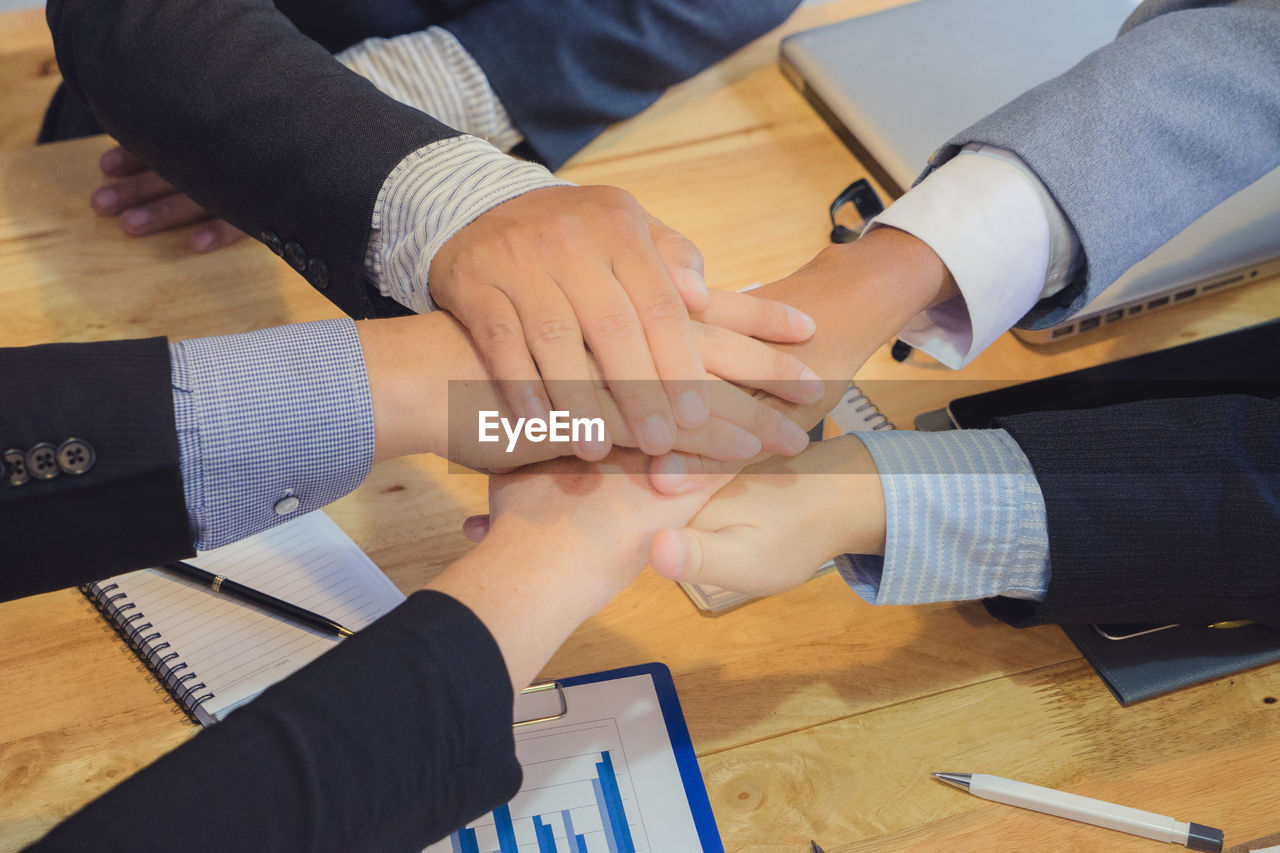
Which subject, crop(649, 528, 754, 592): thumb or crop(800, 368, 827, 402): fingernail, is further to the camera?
crop(800, 368, 827, 402): fingernail

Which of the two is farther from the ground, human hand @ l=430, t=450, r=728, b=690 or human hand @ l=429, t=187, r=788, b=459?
human hand @ l=429, t=187, r=788, b=459

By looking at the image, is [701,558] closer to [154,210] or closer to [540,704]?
[540,704]

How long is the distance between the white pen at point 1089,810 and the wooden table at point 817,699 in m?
0.01

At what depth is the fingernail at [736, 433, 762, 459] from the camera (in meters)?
0.75

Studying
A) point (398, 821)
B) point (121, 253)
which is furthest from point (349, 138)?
point (398, 821)

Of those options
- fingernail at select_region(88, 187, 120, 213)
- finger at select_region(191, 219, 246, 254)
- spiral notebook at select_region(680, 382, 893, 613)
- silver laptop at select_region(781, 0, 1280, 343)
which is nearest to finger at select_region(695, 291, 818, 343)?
spiral notebook at select_region(680, 382, 893, 613)

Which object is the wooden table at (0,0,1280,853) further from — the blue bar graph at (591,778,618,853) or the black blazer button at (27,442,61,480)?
the black blazer button at (27,442,61,480)

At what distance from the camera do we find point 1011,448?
787 mm

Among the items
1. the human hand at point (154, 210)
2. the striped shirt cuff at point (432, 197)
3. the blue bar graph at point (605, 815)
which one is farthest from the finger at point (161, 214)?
the blue bar graph at point (605, 815)

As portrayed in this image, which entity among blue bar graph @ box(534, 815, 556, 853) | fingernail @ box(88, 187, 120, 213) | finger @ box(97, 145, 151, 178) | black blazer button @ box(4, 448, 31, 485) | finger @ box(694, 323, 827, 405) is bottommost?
blue bar graph @ box(534, 815, 556, 853)

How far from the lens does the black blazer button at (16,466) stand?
622 millimetres

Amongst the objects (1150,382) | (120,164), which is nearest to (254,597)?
(120,164)

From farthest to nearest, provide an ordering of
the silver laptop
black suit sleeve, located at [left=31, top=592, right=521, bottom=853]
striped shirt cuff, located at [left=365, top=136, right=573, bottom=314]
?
1. the silver laptop
2. striped shirt cuff, located at [left=365, top=136, right=573, bottom=314]
3. black suit sleeve, located at [left=31, top=592, right=521, bottom=853]

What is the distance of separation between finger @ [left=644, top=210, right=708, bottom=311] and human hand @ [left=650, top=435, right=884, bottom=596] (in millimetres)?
144
